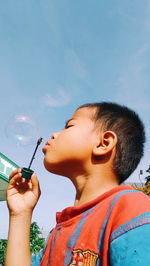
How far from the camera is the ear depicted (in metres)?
1.64

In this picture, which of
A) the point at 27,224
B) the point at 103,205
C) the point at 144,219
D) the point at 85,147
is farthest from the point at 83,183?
the point at 144,219

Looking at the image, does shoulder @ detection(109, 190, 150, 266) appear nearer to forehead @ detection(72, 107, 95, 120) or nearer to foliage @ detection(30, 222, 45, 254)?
forehead @ detection(72, 107, 95, 120)

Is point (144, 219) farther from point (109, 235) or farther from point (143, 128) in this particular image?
point (143, 128)

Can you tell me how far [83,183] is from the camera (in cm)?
164

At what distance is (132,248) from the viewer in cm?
96

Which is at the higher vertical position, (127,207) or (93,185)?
(93,185)

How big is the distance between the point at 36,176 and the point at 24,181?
0.32ft

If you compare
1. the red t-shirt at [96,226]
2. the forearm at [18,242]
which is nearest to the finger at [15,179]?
the forearm at [18,242]

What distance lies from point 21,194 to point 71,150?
595 millimetres

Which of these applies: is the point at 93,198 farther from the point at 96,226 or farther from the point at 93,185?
the point at 96,226

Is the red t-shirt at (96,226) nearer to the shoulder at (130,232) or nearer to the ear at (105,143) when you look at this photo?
the shoulder at (130,232)

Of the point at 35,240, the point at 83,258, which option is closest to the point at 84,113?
the point at 83,258

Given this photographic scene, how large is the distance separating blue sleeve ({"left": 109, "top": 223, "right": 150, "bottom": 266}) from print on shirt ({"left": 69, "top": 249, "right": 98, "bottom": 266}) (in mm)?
113

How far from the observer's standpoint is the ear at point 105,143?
1640mm
